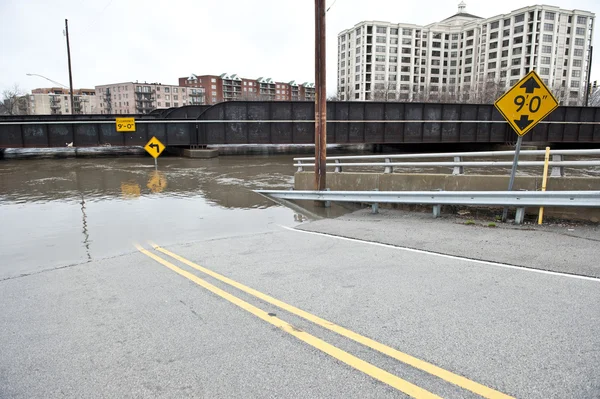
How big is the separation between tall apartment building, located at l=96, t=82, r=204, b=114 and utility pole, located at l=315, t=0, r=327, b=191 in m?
152

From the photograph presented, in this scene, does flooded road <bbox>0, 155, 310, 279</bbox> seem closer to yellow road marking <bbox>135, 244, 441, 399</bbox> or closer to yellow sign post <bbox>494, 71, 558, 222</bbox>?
yellow road marking <bbox>135, 244, 441, 399</bbox>

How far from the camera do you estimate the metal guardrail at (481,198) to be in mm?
7883

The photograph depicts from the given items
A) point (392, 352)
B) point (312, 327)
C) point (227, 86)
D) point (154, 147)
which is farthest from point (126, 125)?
point (227, 86)

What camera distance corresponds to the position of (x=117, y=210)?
40.4 ft

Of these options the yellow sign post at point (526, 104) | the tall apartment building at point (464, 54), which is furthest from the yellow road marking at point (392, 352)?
the tall apartment building at point (464, 54)

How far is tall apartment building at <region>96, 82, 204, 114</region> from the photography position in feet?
507

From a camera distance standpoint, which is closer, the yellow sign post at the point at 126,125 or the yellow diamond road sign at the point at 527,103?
the yellow diamond road sign at the point at 527,103

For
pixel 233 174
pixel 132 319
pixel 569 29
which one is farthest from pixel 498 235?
pixel 569 29

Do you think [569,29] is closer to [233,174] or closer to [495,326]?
[233,174]

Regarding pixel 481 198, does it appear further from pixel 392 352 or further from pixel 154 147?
pixel 154 147

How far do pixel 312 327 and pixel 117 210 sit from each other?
986 centimetres

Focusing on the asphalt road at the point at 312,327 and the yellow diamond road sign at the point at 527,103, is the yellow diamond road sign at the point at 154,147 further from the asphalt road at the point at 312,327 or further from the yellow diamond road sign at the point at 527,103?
the yellow diamond road sign at the point at 527,103

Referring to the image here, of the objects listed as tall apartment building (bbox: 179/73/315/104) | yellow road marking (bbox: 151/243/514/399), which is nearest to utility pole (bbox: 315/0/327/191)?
yellow road marking (bbox: 151/243/514/399)

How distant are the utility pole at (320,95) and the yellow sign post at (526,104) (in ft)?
16.0
